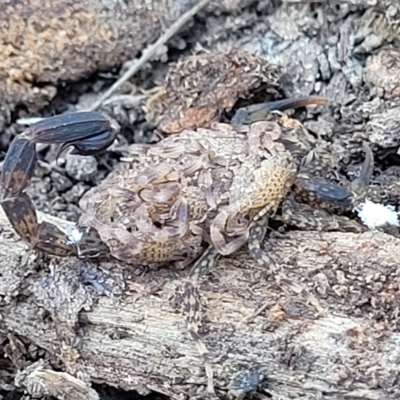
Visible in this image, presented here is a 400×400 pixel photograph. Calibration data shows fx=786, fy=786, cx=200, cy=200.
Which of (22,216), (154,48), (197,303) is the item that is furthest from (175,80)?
(197,303)

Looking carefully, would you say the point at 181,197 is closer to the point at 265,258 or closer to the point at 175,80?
the point at 265,258

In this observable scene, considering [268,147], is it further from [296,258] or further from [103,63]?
[103,63]

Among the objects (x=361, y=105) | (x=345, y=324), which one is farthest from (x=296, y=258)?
(x=361, y=105)

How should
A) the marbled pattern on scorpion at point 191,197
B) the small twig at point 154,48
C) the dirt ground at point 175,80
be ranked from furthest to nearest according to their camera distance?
the small twig at point 154,48, the dirt ground at point 175,80, the marbled pattern on scorpion at point 191,197

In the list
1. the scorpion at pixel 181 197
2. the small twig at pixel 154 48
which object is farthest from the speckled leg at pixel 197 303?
the small twig at pixel 154 48

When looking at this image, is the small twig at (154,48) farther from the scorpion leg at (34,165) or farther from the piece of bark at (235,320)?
the piece of bark at (235,320)

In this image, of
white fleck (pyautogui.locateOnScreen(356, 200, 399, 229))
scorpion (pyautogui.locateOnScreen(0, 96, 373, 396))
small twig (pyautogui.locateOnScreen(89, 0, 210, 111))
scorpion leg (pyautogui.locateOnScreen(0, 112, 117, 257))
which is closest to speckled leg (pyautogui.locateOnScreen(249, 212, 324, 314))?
scorpion (pyautogui.locateOnScreen(0, 96, 373, 396))
